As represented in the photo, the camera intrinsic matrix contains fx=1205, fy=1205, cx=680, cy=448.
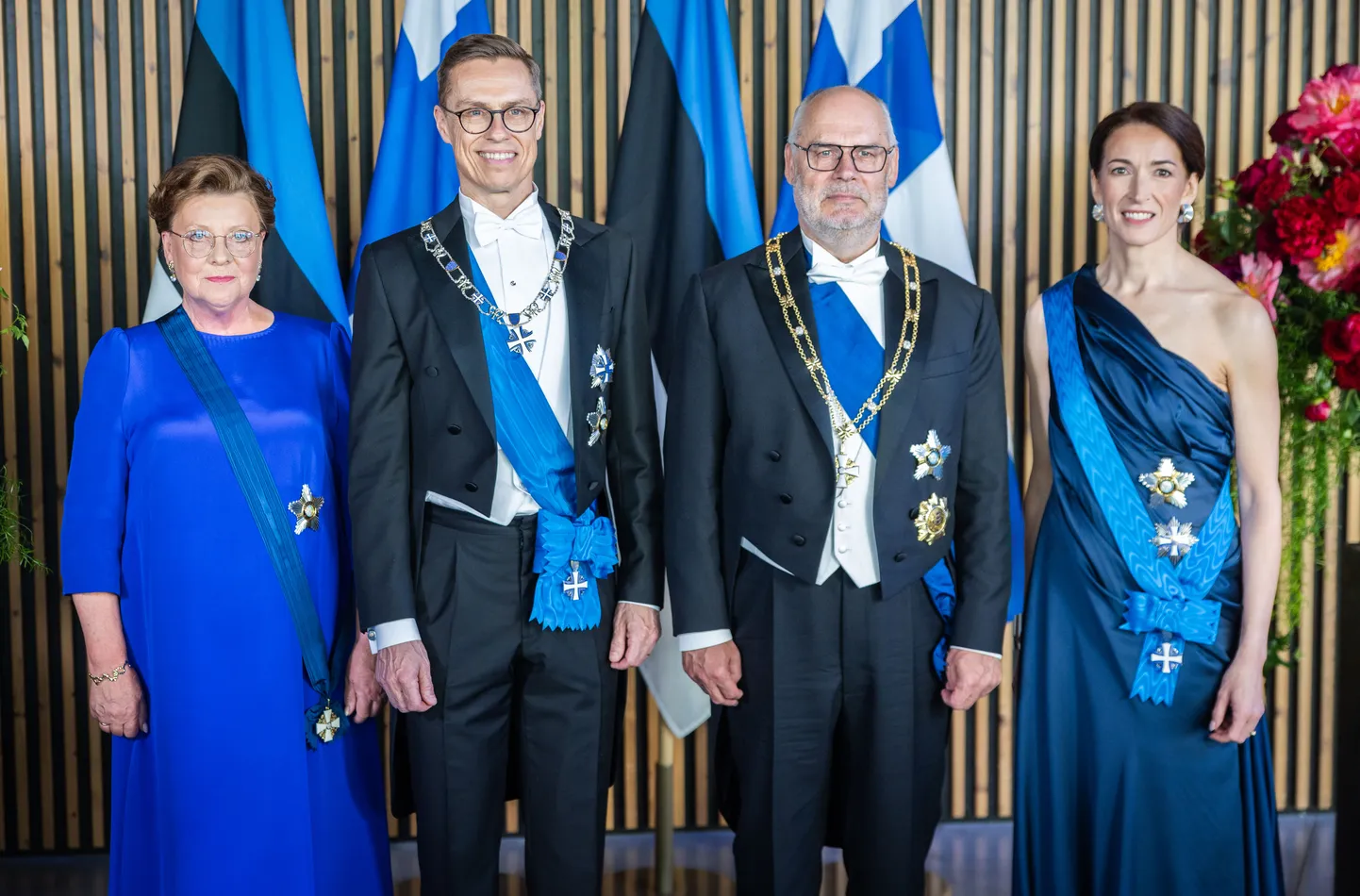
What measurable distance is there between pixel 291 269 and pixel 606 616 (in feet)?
4.25

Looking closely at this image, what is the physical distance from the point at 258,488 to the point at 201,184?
55cm

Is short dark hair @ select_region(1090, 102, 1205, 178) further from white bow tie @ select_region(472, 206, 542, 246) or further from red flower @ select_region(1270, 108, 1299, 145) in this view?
white bow tie @ select_region(472, 206, 542, 246)

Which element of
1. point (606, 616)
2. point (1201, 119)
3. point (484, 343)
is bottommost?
point (606, 616)

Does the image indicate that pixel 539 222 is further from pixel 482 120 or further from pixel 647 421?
pixel 647 421

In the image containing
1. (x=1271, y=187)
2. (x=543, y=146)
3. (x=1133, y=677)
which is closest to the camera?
(x=1133, y=677)

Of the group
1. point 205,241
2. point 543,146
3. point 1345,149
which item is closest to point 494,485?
point 205,241

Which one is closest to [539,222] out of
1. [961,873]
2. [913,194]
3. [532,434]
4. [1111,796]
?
[532,434]

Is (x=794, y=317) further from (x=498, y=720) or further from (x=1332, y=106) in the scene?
(x=1332, y=106)

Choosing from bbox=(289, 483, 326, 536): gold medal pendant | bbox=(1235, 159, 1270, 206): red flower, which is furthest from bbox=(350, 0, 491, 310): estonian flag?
bbox=(1235, 159, 1270, 206): red flower

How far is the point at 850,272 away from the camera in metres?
2.06

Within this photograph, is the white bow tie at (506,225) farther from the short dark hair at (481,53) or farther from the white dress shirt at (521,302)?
the short dark hair at (481,53)

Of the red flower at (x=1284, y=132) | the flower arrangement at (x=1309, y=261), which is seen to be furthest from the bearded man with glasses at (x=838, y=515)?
the red flower at (x=1284, y=132)

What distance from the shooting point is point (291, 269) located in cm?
284

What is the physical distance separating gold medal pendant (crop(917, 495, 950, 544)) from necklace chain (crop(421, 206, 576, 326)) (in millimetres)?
724
